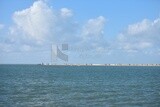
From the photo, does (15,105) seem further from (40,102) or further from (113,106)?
(113,106)

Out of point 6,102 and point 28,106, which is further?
point 6,102

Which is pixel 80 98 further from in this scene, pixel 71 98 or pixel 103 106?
pixel 103 106

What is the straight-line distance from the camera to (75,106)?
39219 mm

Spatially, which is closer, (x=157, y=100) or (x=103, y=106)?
(x=103, y=106)

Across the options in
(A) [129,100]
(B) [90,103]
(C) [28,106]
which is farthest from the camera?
(A) [129,100]

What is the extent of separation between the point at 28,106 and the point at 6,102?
449 centimetres

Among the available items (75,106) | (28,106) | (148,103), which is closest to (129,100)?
(148,103)

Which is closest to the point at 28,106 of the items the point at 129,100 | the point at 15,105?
the point at 15,105

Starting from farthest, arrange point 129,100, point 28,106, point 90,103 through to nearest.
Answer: point 129,100, point 90,103, point 28,106

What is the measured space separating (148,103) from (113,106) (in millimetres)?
5184

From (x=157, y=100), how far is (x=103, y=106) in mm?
9208

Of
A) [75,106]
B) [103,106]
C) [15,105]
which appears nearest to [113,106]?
[103,106]

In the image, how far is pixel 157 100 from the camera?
44.8 metres

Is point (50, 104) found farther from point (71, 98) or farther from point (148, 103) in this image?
point (148, 103)
